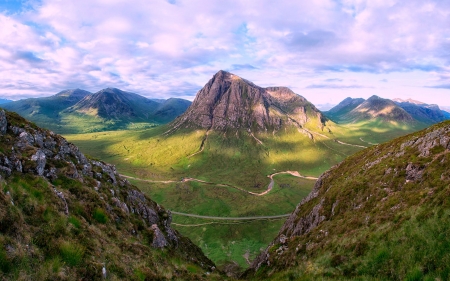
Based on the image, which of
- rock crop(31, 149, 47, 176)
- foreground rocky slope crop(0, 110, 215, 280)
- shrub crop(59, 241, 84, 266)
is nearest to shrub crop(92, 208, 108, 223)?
foreground rocky slope crop(0, 110, 215, 280)

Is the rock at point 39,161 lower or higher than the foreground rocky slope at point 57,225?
higher

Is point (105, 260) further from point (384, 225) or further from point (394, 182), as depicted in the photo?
point (394, 182)

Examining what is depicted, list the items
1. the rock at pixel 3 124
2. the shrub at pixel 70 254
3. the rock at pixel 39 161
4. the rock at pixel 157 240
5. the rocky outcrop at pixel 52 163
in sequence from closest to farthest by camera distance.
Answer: the shrub at pixel 70 254 < the rocky outcrop at pixel 52 163 < the rock at pixel 39 161 < the rock at pixel 3 124 < the rock at pixel 157 240

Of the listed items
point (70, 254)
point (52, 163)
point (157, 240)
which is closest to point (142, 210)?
point (157, 240)

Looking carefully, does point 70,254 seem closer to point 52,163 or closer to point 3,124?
point 52,163

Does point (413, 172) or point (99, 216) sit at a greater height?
point (413, 172)

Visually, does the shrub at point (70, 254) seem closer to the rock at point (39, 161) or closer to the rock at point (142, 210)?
the rock at point (39, 161)

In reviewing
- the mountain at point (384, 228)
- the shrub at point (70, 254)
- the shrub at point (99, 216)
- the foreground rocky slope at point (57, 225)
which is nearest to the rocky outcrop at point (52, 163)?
the foreground rocky slope at point (57, 225)
